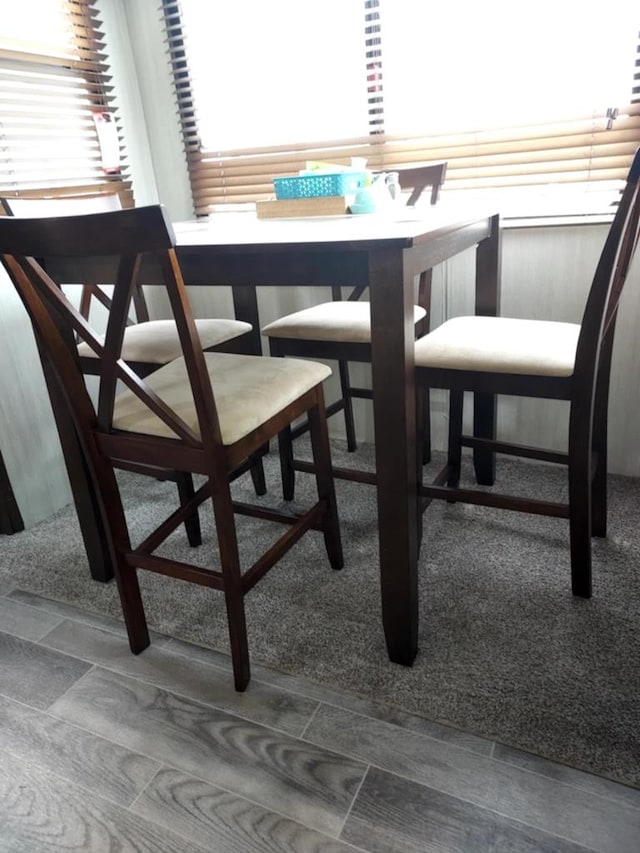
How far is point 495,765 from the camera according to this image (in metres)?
1.06

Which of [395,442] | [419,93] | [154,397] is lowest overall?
[395,442]

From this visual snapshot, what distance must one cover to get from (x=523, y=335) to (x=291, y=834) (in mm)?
1142

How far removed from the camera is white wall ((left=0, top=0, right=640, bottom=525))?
1.89m

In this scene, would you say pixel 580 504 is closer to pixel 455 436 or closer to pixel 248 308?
pixel 455 436

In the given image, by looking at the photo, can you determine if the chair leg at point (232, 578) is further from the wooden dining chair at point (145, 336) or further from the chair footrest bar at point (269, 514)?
the wooden dining chair at point (145, 336)

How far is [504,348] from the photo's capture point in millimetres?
1369

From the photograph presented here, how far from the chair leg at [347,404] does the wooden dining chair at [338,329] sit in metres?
0.01

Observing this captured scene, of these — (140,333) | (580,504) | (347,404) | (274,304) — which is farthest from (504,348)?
(274,304)

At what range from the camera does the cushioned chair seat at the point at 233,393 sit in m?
1.17

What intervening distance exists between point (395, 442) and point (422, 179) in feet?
3.75

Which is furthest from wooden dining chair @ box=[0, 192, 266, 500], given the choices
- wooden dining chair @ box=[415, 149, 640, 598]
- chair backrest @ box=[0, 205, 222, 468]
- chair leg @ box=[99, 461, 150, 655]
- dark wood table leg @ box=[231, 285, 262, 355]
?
wooden dining chair @ box=[415, 149, 640, 598]

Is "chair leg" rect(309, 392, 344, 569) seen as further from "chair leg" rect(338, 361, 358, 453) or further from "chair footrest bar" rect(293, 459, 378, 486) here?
"chair leg" rect(338, 361, 358, 453)

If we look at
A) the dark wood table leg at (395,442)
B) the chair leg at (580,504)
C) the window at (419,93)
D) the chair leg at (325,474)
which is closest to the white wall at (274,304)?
the window at (419,93)

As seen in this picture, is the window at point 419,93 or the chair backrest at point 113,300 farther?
the window at point 419,93
